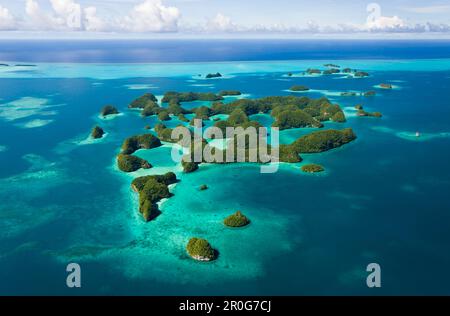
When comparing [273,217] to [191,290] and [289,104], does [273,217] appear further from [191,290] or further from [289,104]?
[289,104]

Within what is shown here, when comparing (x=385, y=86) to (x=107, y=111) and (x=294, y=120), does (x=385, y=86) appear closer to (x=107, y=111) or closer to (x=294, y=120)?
(x=294, y=120)

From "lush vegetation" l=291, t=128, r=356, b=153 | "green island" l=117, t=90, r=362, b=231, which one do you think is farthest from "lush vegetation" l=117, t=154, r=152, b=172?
"lush vegetation" l=291, t=128, r=356, b=153

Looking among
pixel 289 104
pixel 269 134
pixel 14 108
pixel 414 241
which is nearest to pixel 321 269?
pixel 414 241

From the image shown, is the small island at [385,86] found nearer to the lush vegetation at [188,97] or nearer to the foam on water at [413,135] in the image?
the foam on water at [413,135]

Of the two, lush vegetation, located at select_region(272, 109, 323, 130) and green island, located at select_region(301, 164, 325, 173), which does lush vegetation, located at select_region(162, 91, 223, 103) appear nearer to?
lush vegetation, located at select_region(272, 109, 323, 130)

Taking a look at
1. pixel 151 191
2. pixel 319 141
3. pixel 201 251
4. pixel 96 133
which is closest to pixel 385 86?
pixel 319 141
